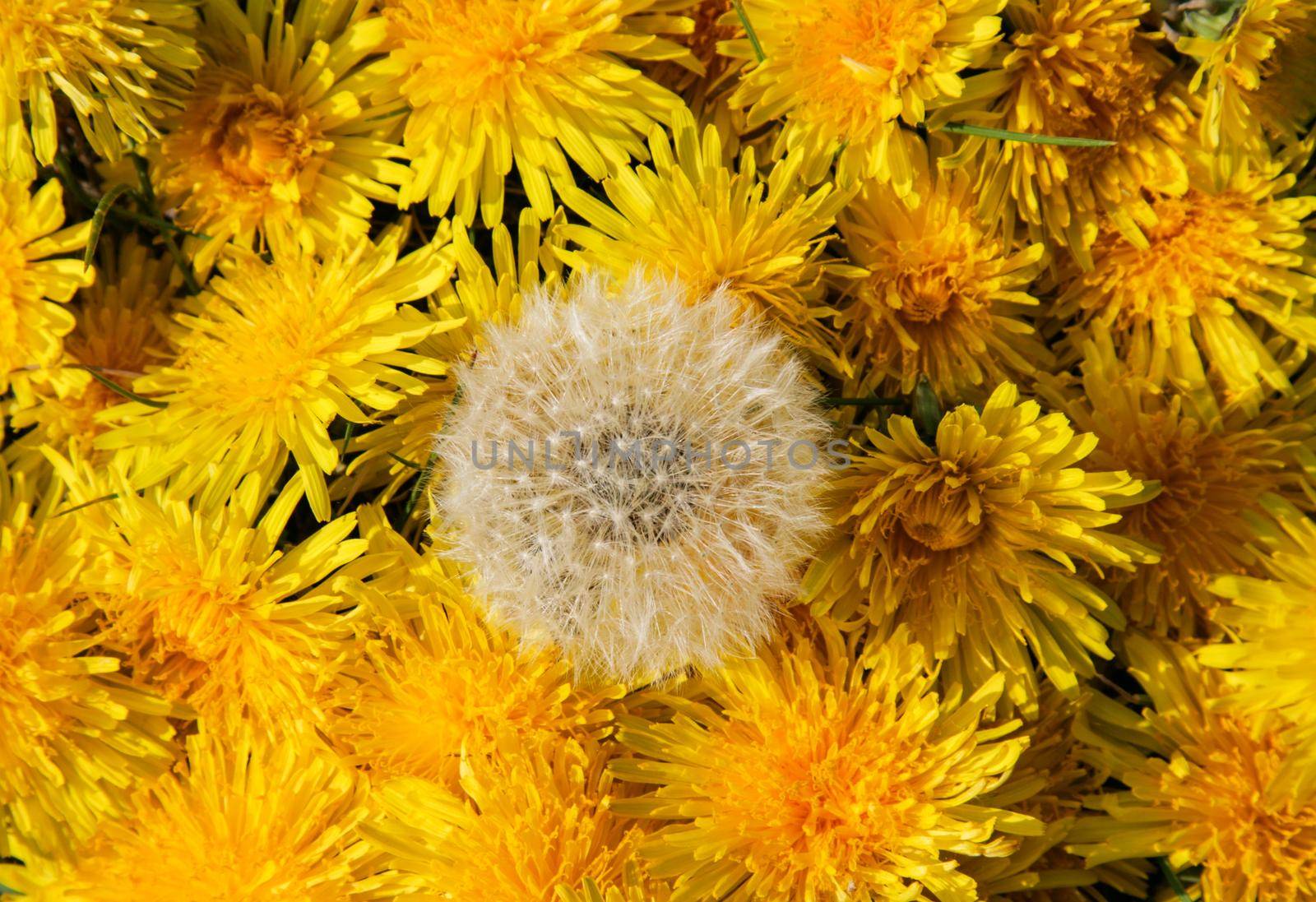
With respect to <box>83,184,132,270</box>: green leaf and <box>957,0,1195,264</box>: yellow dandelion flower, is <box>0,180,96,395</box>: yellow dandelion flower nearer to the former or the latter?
<box>83,184,132,270</box>: green leaf

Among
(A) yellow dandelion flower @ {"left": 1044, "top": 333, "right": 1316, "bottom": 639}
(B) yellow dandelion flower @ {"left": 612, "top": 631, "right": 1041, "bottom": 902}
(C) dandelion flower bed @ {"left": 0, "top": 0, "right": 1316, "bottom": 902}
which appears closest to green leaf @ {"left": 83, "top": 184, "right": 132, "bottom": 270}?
(C) dandelion flower bed @ {"left": 0, "top": 0, "right": 1316, "bottom": 902}

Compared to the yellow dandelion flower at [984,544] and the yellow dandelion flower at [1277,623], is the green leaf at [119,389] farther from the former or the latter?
the yellow dandelion flower at [1277,623]

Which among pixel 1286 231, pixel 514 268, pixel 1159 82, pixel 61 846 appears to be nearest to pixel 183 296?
pixel 514 268

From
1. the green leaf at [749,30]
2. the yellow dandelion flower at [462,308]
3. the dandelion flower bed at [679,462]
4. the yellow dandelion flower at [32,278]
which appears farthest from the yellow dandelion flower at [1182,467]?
the yellow dandelion flower at [32,278]

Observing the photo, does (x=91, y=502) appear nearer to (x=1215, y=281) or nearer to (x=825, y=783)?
(x=825, y=783)

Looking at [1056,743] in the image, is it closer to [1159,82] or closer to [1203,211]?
[1203,211]

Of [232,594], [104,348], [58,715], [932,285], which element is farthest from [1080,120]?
[58,715]

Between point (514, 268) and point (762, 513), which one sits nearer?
point (762, 513)
